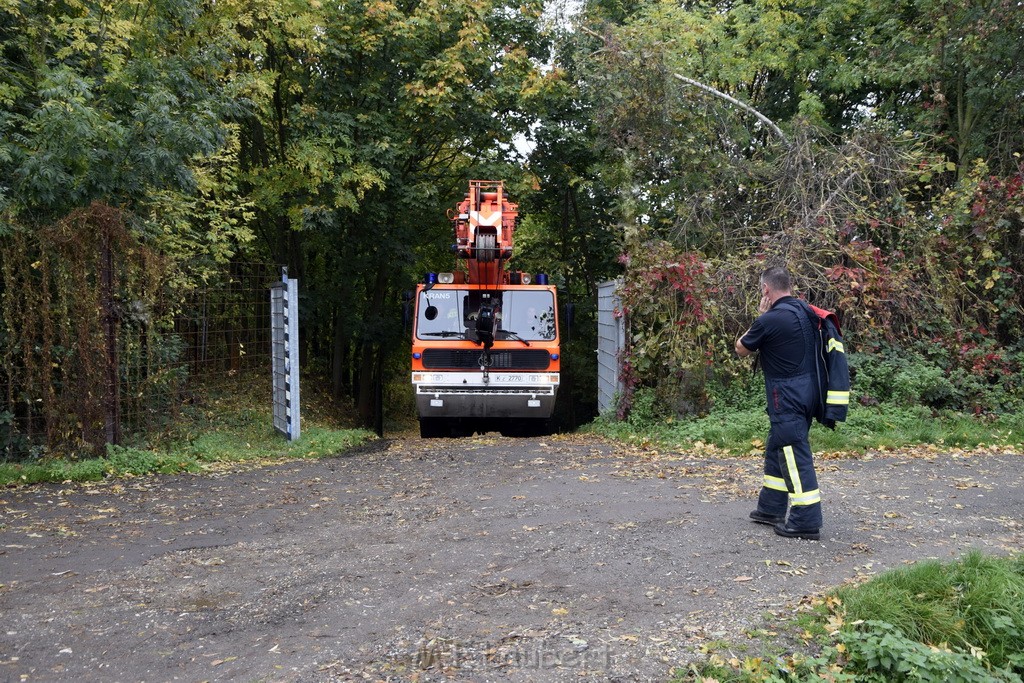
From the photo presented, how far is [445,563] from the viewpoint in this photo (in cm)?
589

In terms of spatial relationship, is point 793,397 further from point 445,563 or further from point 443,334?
point 443,334

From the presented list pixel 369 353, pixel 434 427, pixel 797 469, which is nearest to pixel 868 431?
pixel 797 469

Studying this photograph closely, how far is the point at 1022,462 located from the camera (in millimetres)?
9273

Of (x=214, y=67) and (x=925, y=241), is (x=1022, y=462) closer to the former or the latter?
(x=925, y=241)

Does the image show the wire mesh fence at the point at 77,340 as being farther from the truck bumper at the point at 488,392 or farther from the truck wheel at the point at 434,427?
the truck wheel at the point at 434,427

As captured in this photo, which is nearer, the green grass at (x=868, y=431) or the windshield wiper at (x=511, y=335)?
the green grass at (x=868, y=431)

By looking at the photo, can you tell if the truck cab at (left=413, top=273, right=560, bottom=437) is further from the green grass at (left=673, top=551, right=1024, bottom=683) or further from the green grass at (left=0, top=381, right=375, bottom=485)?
the green grass at (left=673, top=551, right=1024, bottom=683)

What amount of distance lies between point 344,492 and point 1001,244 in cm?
966

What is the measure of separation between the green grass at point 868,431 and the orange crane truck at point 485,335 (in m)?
2.30

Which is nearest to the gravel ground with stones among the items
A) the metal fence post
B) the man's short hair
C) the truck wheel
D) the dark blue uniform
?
the dark blue uniform

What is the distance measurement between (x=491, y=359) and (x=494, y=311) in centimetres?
75

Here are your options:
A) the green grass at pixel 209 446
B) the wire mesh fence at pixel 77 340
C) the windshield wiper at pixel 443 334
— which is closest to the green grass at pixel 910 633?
the green grass at pixel 209 446

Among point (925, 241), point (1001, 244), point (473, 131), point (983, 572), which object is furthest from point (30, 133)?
point (1001, 244)

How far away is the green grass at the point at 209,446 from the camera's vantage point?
9320mm
